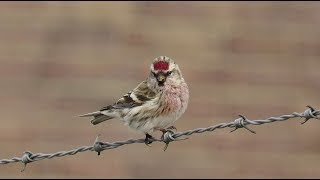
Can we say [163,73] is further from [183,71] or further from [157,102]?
[183,71]

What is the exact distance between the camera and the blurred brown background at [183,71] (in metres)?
11.0

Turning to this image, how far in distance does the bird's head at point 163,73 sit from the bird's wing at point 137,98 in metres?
0.08

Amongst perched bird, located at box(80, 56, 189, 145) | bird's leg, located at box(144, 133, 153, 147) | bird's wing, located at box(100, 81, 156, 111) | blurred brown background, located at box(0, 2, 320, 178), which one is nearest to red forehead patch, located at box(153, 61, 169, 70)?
perched bird, located at box(80, 56, 189, 145)

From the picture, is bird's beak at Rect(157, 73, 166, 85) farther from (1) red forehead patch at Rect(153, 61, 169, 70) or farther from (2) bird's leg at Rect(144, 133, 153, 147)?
(2) bird's leg at Rect(144, 133, 153, 147)

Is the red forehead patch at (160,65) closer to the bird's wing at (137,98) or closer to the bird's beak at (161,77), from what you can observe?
the bird's beak at (161,77)

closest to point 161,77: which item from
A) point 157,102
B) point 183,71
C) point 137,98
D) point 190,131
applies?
point 157,102

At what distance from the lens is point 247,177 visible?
36.1ft

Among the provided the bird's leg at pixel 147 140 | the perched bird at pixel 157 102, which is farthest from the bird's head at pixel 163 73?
the bird's leg at pixel 147 140

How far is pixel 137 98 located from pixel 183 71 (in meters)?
3.84

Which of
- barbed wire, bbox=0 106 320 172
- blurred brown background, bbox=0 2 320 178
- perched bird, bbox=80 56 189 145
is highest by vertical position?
blurred brown background, bbox=0 2 320 178

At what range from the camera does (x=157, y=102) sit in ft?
23.3

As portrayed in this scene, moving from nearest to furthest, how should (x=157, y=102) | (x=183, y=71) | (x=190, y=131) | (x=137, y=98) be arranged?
(x=190, y=131) < (x=157, y=102) < (x=137, y=98) < (x=183, y=71)

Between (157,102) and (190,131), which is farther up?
(157,102)

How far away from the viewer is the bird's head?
22.9 feet
